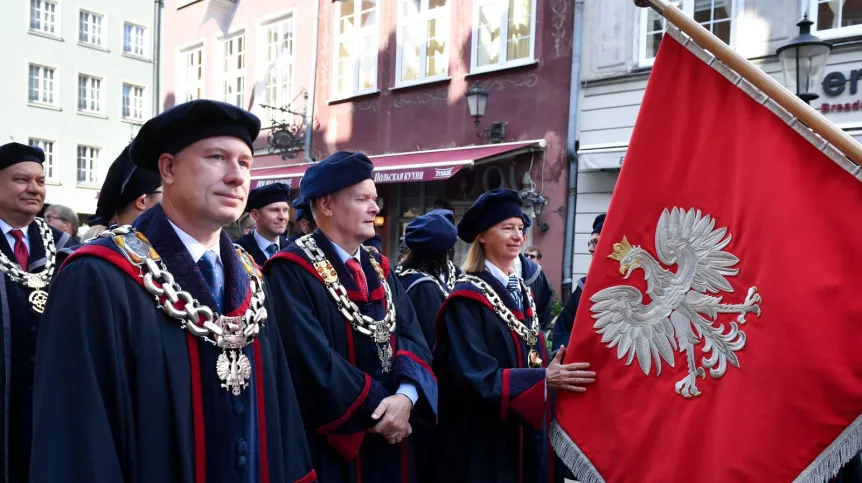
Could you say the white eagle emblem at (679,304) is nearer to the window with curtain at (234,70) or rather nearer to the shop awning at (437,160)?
the shop awning at (437,160)

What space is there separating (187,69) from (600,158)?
13481 mm

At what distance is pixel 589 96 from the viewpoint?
10891 mm

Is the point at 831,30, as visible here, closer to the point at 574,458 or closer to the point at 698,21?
the point at 698,21

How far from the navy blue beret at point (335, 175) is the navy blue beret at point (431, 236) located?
5.05ft

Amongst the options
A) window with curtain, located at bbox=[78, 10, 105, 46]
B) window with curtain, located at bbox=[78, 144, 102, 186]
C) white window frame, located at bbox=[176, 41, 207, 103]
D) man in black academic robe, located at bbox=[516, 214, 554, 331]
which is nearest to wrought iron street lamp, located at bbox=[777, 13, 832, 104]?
man in black academic robe, located at bbox=[516, 214, 554, 331]

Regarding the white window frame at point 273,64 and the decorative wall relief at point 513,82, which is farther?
the white window frame at point 273,64

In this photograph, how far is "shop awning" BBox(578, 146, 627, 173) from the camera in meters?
10.2

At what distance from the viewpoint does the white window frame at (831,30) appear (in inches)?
339

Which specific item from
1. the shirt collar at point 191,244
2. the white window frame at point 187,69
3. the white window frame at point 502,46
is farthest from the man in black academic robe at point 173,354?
the white window frame at point 187,69

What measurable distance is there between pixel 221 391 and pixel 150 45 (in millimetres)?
33559

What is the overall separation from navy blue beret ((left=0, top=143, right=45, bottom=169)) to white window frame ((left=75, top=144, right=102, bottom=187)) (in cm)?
2784

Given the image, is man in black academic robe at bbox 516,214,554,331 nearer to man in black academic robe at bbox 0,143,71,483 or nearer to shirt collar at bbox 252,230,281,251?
shirt collar at bbox 252,230,281,251

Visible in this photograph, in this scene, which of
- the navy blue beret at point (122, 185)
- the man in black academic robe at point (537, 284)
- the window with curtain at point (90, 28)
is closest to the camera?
the navy blue beret at point (122, 185)

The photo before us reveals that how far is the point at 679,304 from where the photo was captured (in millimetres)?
2588
